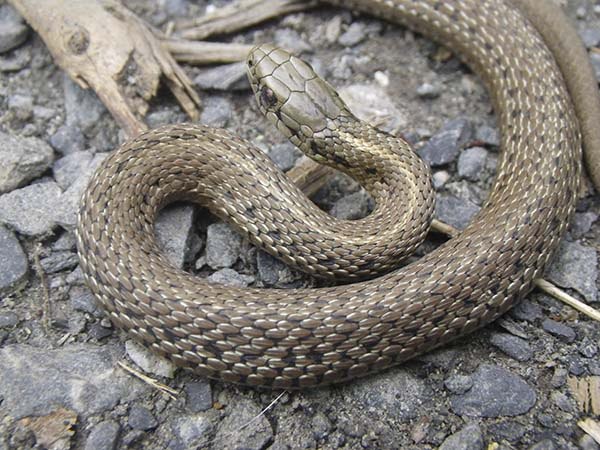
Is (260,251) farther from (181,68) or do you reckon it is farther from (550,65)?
(550,65)

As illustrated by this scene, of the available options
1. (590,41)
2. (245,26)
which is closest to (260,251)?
(245,26)

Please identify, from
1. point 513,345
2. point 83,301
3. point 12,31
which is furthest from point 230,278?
point 12,31

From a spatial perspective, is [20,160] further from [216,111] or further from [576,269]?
[576,269]

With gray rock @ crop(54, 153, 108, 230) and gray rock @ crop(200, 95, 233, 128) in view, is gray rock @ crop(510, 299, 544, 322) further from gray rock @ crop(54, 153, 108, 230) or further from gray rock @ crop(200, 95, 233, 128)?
gray rock @ crop(54, 153, 108, 230)

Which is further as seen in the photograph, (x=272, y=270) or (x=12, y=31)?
(x=12, y=31)

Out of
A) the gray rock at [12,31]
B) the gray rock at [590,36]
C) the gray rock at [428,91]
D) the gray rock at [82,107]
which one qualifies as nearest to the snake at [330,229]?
the gray rock at [428,91]

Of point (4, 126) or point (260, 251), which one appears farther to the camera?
point (4, 126)
